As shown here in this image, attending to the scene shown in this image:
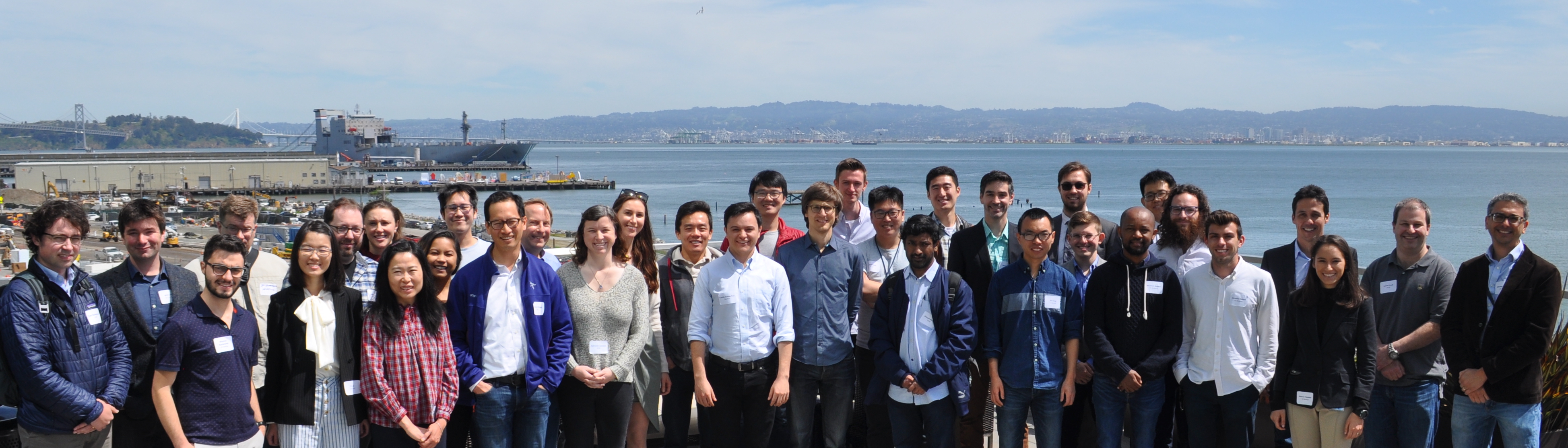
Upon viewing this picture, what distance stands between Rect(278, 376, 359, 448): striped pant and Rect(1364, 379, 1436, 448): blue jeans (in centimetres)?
452

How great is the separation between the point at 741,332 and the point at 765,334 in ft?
0.40

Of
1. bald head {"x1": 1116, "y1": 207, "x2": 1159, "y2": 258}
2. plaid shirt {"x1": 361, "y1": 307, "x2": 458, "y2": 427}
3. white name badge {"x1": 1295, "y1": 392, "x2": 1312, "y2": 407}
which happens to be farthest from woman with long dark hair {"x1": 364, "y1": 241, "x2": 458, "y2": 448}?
white name badge {"x1": 1295, "y1": 392, "x2": 1312, "y2": 407}

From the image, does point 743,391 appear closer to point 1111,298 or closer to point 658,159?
point 1111,298

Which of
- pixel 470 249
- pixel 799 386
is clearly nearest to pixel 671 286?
pixel 799 386

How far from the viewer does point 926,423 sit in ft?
13.6

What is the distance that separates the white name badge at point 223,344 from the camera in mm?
3521

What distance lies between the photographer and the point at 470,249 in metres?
4.60

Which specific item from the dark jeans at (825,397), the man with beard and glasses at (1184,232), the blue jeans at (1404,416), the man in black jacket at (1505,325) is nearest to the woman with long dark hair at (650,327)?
the dark jeans at (825,397)

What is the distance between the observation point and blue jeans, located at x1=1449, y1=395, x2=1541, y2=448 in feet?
12.9

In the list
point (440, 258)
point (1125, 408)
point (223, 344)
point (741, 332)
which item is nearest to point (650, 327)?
point (741, 332)

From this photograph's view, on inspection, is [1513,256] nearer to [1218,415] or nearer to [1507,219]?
[1507,219]

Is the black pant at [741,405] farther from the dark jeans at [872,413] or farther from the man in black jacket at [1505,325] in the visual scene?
the man in black jacket at [1505,325]

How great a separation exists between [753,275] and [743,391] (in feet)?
1.76

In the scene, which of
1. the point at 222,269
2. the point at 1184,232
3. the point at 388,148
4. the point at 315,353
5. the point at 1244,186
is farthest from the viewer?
the point at 388,148
